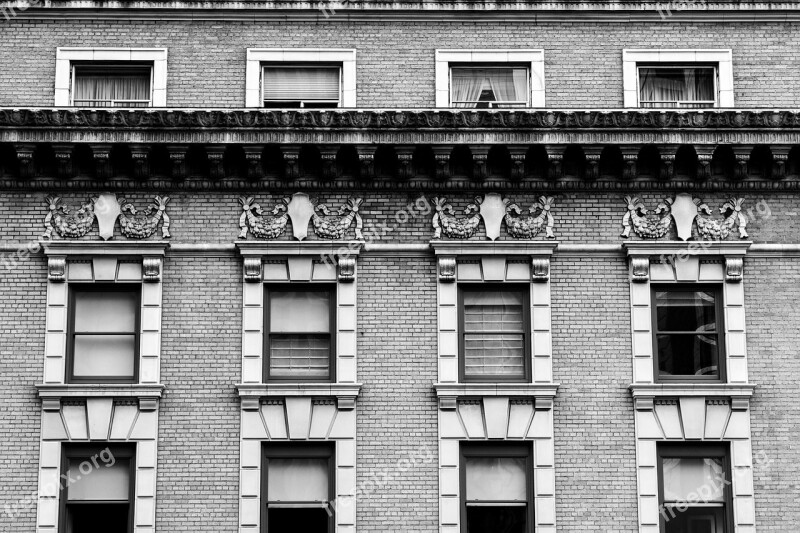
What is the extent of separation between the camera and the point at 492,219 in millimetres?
23078

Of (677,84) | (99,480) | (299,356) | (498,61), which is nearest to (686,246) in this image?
(677,84)

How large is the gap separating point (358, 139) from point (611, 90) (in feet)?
15.8

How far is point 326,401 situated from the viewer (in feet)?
72.9

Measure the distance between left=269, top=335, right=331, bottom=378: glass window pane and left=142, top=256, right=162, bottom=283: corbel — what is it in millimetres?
2152

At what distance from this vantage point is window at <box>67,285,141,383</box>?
22.7m

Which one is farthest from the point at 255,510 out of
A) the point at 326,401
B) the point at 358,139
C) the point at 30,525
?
the point at 358,139

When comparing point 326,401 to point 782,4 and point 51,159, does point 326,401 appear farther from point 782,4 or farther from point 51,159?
point 782,4

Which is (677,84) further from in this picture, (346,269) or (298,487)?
(298,487)

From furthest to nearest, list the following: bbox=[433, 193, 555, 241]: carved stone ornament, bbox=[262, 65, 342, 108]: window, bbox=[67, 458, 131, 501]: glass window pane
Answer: bbox=[262, 65, 342, 108]: window < bbox=[433, 193, 555, 241]: carved stone ornament < bbox=[67, 458, 131, 501]: glass window pane

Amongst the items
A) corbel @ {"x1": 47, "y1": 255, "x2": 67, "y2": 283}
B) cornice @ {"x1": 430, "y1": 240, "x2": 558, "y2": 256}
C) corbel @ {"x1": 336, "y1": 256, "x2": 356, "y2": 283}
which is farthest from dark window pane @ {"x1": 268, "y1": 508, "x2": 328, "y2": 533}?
corbel @ {"x1": 47, "y1": 255, "x2": 67, "y2": 283}

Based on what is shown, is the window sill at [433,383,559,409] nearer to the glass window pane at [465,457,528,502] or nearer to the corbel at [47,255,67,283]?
the glass window pane at [465,457,528,502]

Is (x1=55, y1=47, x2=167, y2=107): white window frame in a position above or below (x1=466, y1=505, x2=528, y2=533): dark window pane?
above

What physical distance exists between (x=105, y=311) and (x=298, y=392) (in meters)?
3.61

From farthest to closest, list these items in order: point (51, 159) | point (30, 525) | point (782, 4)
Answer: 1. point (782, 4)
2. point (51, 159)
3. point (30, 525)
